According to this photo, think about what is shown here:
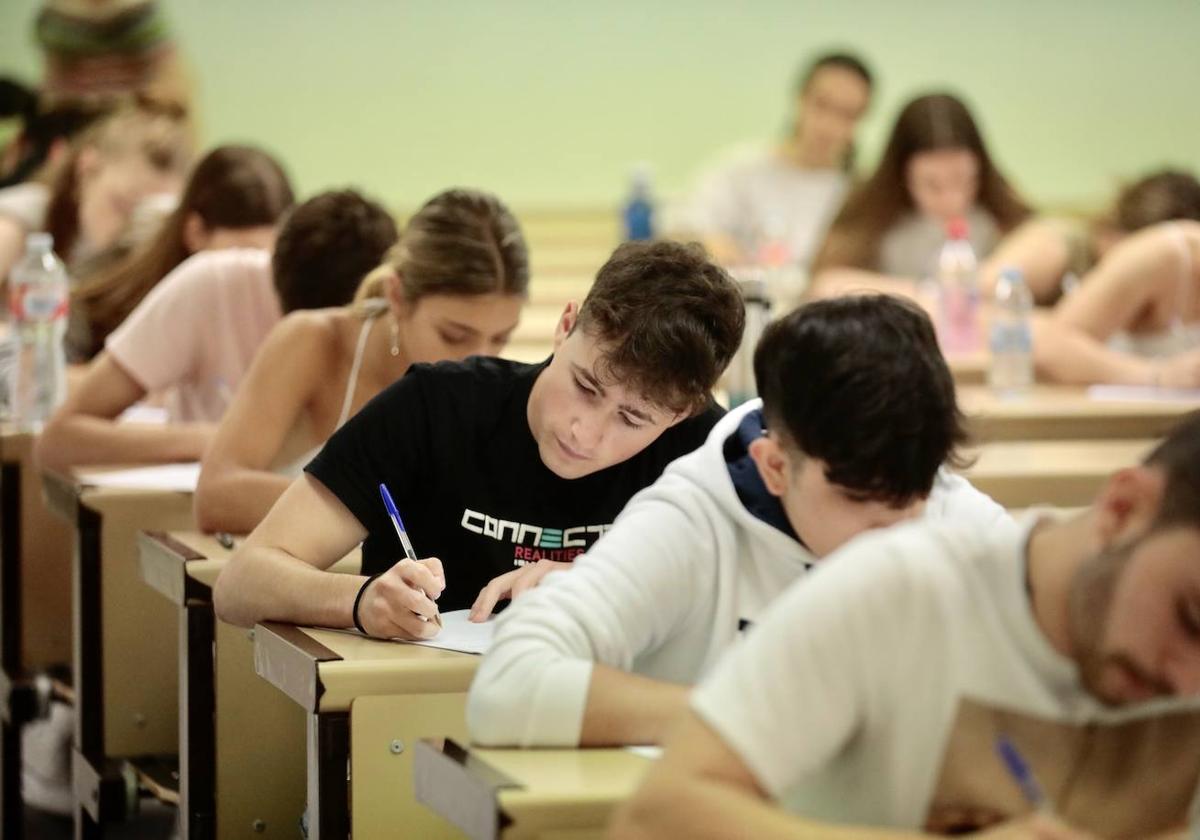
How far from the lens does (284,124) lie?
20.7ft

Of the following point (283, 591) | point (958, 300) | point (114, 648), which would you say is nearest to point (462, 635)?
point (283, 591)

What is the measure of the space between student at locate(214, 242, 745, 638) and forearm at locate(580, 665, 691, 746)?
13.5 inches

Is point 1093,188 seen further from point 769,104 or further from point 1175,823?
point 1175,823

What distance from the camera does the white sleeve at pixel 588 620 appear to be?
1.34 metres

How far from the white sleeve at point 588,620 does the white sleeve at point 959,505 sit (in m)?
0.22

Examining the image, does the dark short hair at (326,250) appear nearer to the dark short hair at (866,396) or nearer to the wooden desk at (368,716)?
the wooden desk at (368,716)

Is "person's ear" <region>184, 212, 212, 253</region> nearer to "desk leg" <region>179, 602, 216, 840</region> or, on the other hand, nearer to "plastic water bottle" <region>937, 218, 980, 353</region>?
"desk leg" <region>179, 602, 216, 840</region>

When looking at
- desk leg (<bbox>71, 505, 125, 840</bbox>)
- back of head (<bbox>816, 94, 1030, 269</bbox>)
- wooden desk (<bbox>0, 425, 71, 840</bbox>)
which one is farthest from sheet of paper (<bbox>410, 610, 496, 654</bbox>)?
back of head (<bbox>816, 94, 1030, 269</bbox>)

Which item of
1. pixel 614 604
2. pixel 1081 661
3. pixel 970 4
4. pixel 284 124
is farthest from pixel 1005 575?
pixel 970 4

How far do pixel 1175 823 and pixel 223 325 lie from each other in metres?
2.25

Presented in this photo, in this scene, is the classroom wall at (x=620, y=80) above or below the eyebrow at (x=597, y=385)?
above

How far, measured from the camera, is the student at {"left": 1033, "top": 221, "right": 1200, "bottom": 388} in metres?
3.77

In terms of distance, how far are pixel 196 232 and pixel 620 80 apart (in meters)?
3.36

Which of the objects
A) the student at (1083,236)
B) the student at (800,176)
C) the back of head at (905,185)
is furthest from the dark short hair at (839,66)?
the student at (1083,236)
